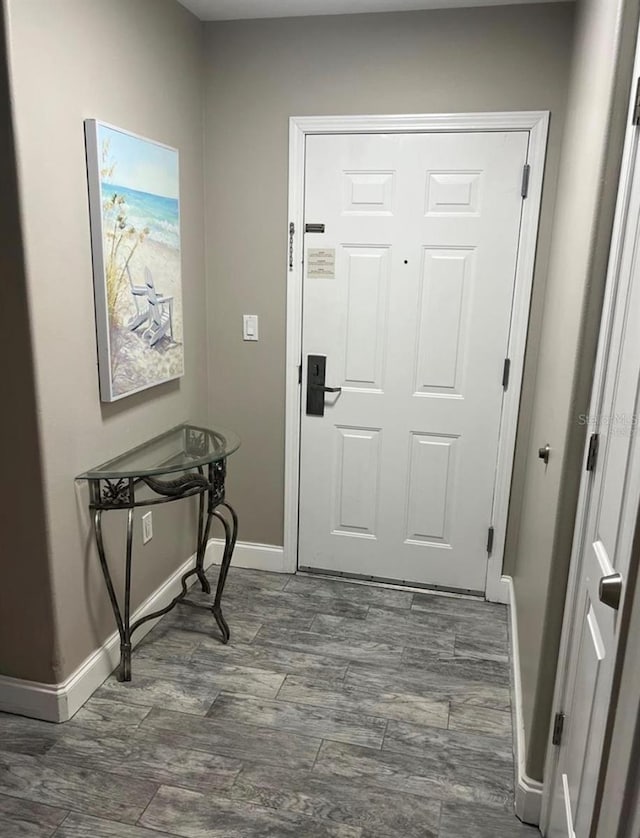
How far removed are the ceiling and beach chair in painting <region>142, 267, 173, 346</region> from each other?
1.17m

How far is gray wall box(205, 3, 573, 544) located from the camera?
258 centimetres

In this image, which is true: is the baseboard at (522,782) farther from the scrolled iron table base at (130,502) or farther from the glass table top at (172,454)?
the glass table top at (172,454)

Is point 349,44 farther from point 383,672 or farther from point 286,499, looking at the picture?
point 383,672

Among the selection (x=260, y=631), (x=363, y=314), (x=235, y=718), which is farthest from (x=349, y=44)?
(x=235, y=718)

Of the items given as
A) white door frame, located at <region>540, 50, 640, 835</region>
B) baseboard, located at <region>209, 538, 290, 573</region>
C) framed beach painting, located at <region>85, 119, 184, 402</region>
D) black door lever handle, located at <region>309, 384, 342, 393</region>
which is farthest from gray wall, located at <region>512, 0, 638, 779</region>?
framed beach painting, located at <region>85, 119, 184, 402</region>

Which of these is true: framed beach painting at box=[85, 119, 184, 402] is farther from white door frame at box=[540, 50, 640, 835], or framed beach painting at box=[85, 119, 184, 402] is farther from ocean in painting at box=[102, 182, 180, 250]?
white door frame at box=[540, 50, 640, 835]

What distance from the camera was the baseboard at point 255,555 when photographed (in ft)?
10.8

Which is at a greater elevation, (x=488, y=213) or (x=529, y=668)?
(x=488, y=213)

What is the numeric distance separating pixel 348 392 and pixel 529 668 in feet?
4.77

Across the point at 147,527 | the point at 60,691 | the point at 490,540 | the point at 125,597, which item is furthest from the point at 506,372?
the point at 60,691

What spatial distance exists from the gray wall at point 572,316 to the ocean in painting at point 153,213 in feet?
4.89

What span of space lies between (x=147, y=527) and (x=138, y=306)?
0.93 meters

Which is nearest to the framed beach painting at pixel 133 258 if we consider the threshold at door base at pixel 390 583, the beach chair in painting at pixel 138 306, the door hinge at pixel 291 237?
the beach chair in painting at pixel 138 306

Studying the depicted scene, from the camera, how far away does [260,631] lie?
2760mm
